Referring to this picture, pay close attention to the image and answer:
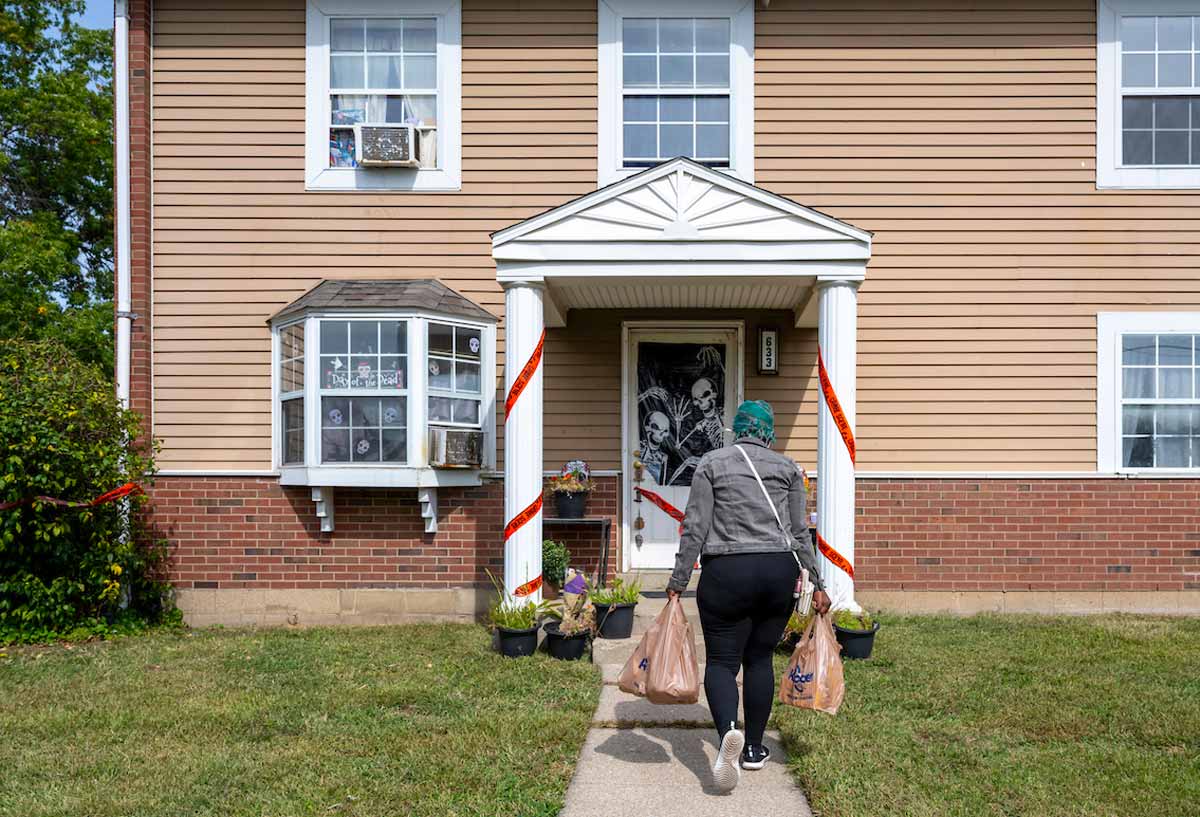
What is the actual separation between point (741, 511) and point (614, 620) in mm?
3029

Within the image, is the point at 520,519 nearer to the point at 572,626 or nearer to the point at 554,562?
the point at 554,562

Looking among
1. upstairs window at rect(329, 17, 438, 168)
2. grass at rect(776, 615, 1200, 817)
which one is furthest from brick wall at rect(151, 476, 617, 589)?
grass at rect(776, 615, 1200, 817)

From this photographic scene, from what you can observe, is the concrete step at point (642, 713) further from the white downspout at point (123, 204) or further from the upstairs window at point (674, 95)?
the white downspout at point (123, 204)

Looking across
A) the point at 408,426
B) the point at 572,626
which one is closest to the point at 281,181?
the point at 408,426

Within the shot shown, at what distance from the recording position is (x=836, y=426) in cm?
721

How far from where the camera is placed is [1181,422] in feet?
28.0

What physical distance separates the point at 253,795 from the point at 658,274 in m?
4.52

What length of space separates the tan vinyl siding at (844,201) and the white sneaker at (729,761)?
459 cm

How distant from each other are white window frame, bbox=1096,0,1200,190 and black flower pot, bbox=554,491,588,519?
216 inches

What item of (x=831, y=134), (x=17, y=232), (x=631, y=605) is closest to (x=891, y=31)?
(x=831, y=134)

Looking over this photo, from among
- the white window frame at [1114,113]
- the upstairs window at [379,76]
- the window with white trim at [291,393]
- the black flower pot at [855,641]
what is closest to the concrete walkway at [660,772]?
the black flower pot at [855,641]

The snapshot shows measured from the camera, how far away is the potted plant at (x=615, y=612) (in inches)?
279

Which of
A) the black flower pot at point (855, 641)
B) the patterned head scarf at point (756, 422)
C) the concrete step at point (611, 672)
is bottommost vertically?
the concrete step at point (611, 672)

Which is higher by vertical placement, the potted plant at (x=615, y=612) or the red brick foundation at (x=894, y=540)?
the red brick foundation at (x=894, y=540)
